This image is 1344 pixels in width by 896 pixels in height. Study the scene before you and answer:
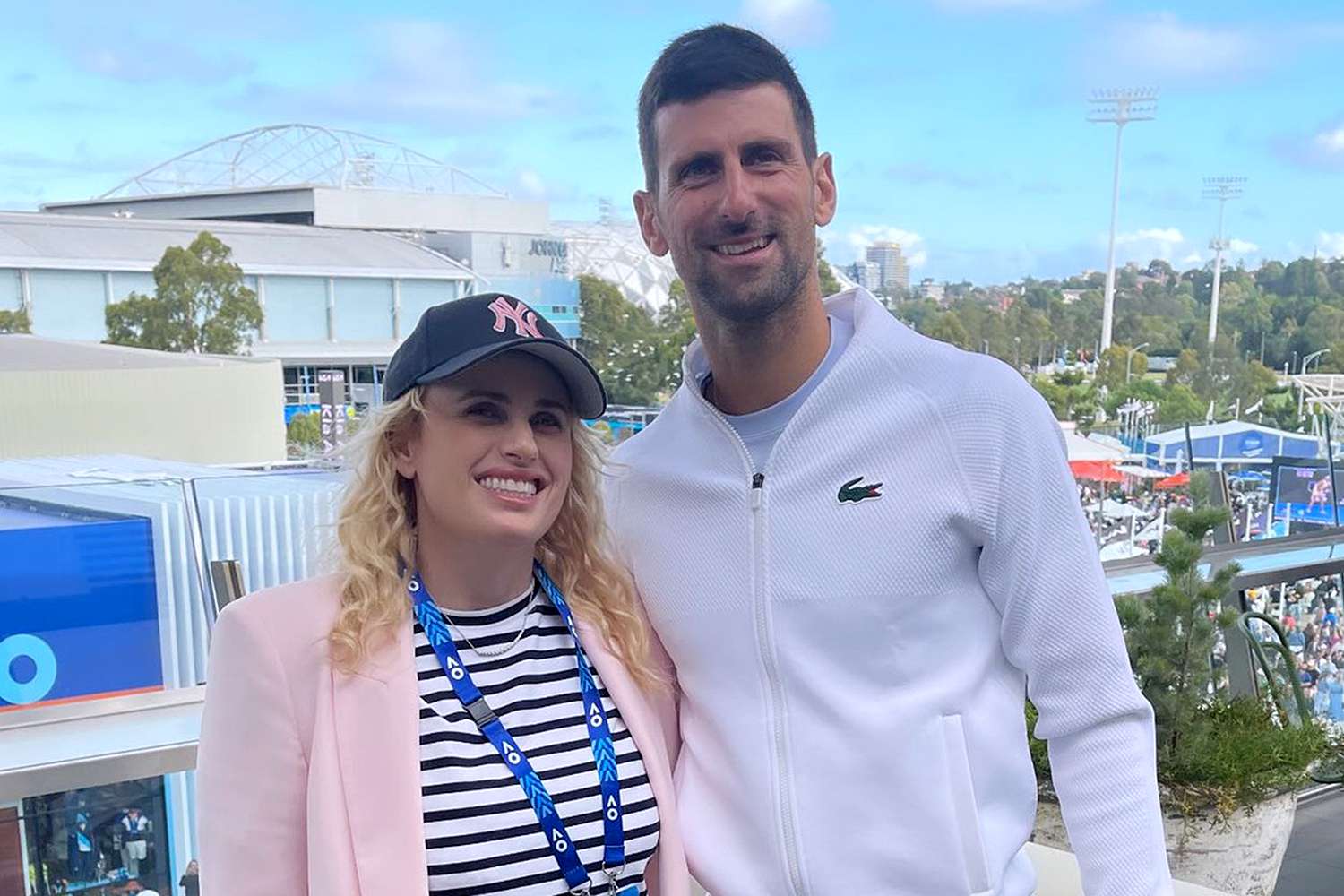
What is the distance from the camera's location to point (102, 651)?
2.18m

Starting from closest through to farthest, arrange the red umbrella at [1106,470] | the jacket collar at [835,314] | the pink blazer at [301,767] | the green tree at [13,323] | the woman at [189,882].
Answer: the pink blazer at [301,767] → the jacket collar at [835,314] → the woman at [189,882] → the red umbrella at [1106,470] → the green tree at [13,323]

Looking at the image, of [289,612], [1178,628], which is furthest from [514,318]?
[1178,628]

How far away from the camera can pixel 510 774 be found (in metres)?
1.15

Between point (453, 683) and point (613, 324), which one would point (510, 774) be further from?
point (613, 324)

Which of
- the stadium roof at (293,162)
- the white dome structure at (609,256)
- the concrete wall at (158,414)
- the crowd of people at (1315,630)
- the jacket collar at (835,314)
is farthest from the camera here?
the stadium roof at (293,162)

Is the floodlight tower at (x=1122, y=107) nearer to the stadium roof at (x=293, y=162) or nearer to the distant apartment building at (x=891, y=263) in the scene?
the distant apartment building at (x=891, y=263)

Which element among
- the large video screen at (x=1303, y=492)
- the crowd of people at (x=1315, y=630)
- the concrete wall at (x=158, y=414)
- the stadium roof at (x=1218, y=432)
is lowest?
the concrete wall at (x=158, y=414)

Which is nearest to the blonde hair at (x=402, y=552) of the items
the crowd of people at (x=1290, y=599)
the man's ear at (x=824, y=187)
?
the man's ear at (x=824, y=187)

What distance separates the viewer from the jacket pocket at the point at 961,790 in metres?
1.17

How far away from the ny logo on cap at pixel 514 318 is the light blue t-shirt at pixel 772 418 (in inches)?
9.6

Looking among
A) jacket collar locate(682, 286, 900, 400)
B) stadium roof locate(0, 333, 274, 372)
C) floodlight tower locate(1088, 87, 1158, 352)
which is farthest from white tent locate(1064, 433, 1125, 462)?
stadium roof locate(0, 333, 274, 372)

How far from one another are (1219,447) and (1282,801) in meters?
2.20

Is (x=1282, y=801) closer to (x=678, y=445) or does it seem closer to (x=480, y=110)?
(x=678, y=445)

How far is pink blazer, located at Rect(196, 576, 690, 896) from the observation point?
1.11 m
